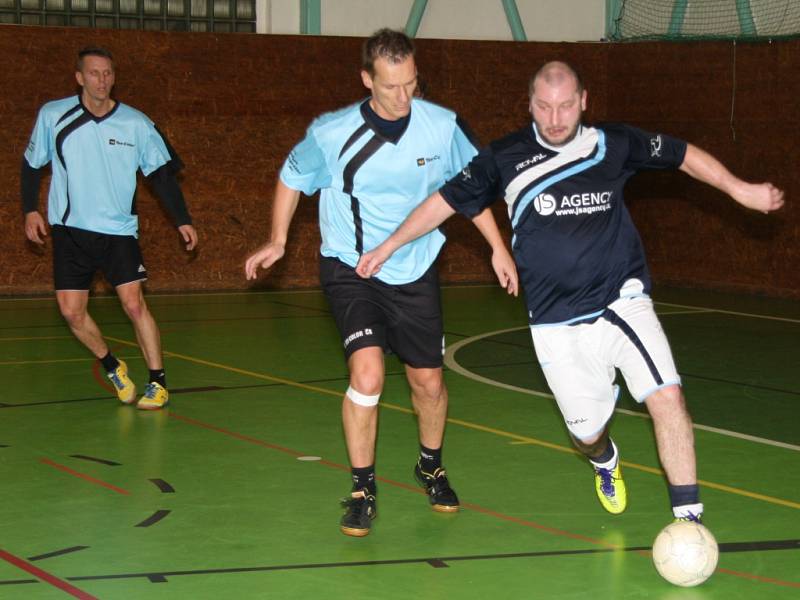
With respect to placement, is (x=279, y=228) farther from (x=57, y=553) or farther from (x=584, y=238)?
(x=57, y=553)

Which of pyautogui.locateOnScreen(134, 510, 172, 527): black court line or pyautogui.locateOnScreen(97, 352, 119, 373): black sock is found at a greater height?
pyautogui.locateOnScreen(97, 352, 119, 373): black sock

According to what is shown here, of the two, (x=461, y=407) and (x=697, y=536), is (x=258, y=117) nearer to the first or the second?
(x=461, y=407)

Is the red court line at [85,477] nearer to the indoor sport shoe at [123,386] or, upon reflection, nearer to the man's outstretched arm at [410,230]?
the indoor sport shoe at [123,386]

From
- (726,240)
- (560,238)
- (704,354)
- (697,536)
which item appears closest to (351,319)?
(560,238)

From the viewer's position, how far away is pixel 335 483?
671 cm

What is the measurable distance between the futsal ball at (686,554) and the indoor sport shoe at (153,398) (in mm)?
4614

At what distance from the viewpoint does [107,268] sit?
867 centimetres

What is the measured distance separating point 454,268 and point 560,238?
11724 mm

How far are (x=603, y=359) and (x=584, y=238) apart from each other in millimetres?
527

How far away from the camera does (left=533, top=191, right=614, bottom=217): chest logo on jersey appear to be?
17.3 ft

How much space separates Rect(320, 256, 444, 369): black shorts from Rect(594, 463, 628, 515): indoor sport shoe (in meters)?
0.93

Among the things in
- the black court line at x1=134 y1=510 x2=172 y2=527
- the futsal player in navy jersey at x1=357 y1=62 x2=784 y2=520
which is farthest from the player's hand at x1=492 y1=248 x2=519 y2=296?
the black court line at x1=134 y1=510 x2=172 y2=527

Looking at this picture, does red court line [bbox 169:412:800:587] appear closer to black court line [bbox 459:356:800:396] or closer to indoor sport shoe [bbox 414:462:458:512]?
indoor sport shoe [bbox 414:462:458:512]

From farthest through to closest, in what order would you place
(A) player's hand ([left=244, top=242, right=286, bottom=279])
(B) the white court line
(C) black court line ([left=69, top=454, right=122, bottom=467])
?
(B) the white court line < (C) black court line ([left=69, top=454, right=122, bottom=467]) < (A) player's hand ([left=244, top=242, right=286, bottom=279])
